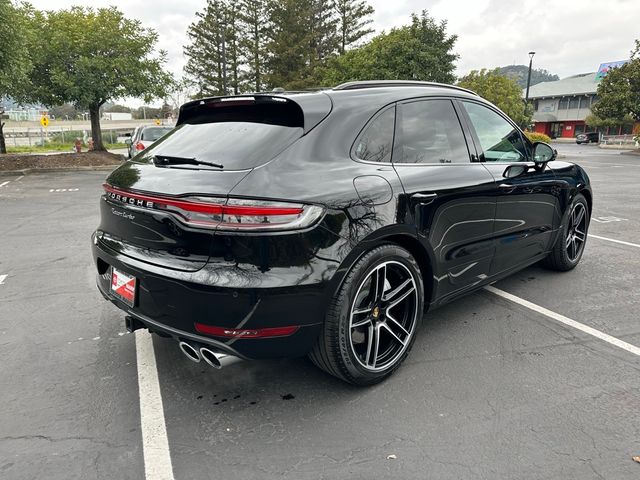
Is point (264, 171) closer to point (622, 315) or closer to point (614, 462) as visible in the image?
point (614, 462)

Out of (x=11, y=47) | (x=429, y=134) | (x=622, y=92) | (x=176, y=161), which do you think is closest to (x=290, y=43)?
(x=622, y=92)

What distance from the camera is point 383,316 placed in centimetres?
282

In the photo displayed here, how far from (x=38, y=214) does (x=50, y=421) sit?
721cm

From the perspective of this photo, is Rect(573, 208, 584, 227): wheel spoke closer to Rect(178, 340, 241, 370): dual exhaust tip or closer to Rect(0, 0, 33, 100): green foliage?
Rect(178, 340, 241, 370): dual exhaust tip

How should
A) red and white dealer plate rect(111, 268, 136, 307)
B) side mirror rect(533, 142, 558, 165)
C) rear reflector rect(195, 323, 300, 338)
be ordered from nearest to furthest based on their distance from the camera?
rear reflector rect(195, 323, 300, 338)
red and white dealer plate rect(111, 268, 136, 307)
side mirror rect(533, 142, 558, 165)

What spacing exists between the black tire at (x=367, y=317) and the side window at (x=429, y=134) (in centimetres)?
66

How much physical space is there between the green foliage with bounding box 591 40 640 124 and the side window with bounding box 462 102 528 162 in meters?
35.8

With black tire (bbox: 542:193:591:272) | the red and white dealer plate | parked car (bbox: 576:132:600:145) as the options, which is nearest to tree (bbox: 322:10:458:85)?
black tire (bbox: 542:193:591:272)

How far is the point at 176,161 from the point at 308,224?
925 millimetres

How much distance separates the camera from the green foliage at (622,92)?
107ft

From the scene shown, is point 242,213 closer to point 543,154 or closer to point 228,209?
point 228,209

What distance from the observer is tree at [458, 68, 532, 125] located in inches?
1465

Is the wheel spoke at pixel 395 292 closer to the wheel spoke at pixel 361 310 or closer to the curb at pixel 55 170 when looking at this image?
A: the wheel spoke at pixel 361 310

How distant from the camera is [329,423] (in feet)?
8.15
